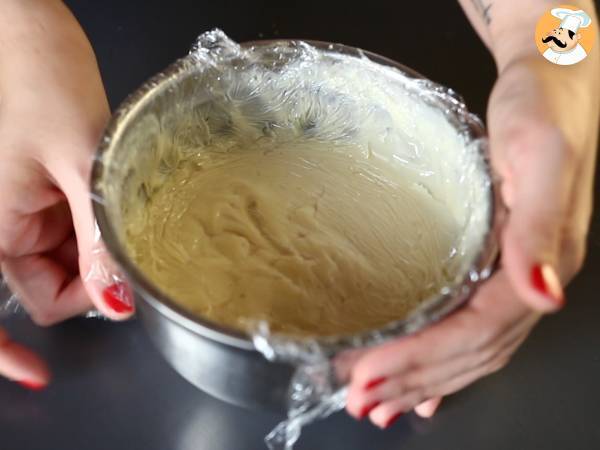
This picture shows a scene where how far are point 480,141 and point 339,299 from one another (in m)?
0.18

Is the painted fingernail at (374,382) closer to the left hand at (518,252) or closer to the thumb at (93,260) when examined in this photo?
the left hand at (518,252)

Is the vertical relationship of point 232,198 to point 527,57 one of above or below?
below

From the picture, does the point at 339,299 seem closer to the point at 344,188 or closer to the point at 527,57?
the point at 344,188

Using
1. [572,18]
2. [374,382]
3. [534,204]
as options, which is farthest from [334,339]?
[572,18]

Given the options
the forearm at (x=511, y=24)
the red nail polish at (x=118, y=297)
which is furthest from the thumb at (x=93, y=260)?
the forearm at (x=511, y=24)

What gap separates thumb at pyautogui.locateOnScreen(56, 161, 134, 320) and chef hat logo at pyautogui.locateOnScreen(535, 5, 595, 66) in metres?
0.40

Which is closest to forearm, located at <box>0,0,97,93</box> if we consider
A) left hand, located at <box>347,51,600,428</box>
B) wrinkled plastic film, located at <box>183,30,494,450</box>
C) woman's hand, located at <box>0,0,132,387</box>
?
woman's hand, located at <box>0,0,132,387</box>

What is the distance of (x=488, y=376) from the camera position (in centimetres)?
60

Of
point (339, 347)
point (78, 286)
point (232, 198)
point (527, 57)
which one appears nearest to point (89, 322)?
point (78, 286)

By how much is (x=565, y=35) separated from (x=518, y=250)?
0.27 metres

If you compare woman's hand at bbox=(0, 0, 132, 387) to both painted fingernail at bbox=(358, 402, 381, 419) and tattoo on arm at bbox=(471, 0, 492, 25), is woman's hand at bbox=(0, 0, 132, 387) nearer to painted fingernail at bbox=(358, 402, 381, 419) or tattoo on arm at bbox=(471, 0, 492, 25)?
painted fingernail at bbox=(358, 402, 381, 419)

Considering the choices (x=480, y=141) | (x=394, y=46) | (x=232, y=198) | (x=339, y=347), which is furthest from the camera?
(x=394, y=46)

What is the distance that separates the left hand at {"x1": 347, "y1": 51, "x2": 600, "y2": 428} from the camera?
43 centimetres

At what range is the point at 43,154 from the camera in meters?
0.55
